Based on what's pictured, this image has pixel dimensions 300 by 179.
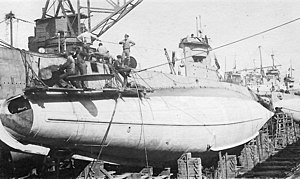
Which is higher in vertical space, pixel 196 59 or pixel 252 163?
pixel 196 59

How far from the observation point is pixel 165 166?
1409 cm

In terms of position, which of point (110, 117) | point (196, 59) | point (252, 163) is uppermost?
point (196, 59)

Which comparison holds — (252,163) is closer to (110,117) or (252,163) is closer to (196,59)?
(196,59)

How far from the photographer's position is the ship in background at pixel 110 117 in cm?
938

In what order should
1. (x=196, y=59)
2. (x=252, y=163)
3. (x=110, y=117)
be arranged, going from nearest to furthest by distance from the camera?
(x=110, y=117)
(x=252, y=163)
(x=196, y=59)

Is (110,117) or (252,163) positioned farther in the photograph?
(252,163)

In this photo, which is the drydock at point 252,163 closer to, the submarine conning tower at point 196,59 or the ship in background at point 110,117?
the ship in background at point 110,117

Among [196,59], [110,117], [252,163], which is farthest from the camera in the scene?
[196,59]

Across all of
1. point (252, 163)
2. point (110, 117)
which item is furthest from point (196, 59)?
point (110, 117)

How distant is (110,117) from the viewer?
11016 millimetres

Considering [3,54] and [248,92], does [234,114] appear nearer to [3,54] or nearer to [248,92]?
[248,92]

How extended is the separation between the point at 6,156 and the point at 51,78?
2948 millimetres

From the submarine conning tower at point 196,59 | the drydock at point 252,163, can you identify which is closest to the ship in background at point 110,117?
the drydock at point 252,163

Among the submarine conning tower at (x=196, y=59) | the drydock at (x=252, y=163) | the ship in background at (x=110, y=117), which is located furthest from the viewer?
the submarine conning tower at (x=196, y=59)
